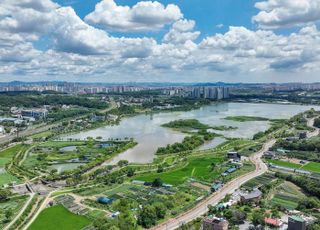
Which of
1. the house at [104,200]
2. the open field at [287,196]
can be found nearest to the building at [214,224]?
the open field at [287,196]

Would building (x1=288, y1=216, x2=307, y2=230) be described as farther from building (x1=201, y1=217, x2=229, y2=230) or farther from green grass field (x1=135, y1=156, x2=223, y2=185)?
green grass field (x1=135, y1=156, x2=223, y2=185)

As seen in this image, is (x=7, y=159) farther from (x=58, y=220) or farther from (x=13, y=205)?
(x=58, y=220)

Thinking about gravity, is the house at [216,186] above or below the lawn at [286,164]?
below

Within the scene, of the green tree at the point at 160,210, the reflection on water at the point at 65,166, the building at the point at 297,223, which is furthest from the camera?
the reflection on water at the point at 65,166

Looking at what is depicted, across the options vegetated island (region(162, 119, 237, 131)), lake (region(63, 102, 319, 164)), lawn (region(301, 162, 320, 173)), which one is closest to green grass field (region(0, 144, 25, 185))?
lake (region(63, 102, 319, 164))

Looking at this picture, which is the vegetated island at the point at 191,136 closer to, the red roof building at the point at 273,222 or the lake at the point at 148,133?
the lake at the point at 148,133

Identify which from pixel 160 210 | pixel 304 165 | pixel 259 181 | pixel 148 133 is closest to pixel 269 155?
pixel 304 165
